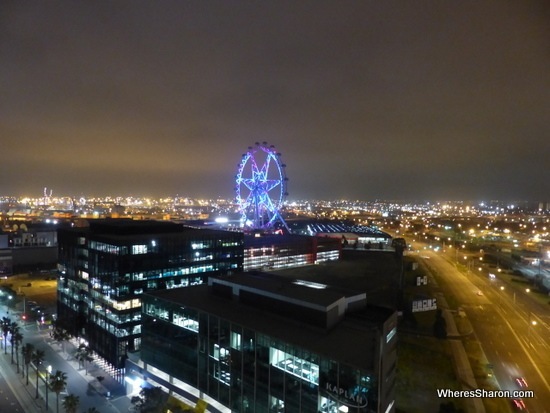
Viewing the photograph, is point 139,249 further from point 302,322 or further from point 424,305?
point 424,305

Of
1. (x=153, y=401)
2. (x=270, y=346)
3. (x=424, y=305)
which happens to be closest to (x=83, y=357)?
(x=153, y=401)

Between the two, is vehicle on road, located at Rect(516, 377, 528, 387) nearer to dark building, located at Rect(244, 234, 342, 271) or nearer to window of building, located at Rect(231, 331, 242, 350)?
window of building, located at Rect(231, 331, 242, 350)

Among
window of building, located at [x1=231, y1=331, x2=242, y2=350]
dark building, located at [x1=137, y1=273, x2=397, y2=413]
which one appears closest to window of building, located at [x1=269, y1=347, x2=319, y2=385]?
dark building, located at [x1=137, y1=273, x2=397, y2=413]

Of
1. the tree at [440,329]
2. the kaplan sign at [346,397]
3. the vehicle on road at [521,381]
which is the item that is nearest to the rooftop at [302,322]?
the kaplan sign at [346,397]

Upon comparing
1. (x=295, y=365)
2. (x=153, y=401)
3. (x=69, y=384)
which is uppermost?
(x=295, y=365)

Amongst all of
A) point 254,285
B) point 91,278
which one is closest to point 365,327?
point 254,285

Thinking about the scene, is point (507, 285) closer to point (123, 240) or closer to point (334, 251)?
point (334, 251)

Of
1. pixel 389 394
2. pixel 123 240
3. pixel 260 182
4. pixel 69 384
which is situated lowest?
pixel 69 384
